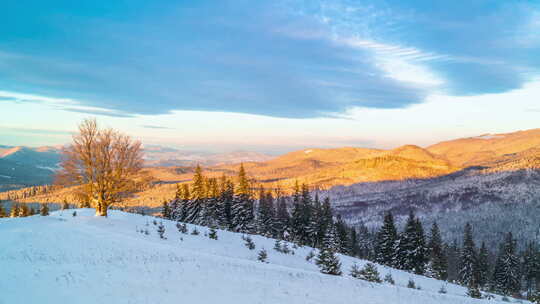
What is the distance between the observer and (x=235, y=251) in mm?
21547

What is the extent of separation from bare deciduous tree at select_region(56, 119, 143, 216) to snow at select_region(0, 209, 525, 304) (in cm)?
425

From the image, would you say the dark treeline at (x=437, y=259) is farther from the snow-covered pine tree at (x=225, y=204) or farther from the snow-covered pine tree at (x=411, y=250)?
the snow-covered pine tree at (x=225, y=204)

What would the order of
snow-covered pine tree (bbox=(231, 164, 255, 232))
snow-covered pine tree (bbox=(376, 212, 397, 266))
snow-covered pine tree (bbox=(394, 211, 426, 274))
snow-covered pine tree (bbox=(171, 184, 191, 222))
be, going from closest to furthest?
snow-covered pine tree (bbox=(394, 211, 426, 274))
snow-covered pine tree (bbox=(376, 212, 397, 266))
snow-covered pine tree (bbox=(231, 164, 255, 232))
snow-covered pine tree (bbox=(171, 184, 191, 222))

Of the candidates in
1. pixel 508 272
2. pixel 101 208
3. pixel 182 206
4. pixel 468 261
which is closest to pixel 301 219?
pixel 182 206

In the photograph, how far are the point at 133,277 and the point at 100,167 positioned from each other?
50.1 ft

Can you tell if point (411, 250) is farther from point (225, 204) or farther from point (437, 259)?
point (225, 204)

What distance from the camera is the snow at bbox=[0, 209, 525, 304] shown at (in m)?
9.38

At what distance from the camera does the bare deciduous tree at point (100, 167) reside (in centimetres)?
2277

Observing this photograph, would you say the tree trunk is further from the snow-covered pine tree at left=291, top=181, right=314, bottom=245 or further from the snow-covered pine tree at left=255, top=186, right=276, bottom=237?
the snow-covered pine tree at left=291, top=181, right=314, bottom=245

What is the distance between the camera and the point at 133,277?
437 inches

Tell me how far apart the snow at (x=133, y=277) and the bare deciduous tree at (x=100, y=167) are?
Result: 167 inches

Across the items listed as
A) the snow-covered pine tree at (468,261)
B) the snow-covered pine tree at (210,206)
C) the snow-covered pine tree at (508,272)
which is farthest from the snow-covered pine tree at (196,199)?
the snow-covered pine tree at (508,272)

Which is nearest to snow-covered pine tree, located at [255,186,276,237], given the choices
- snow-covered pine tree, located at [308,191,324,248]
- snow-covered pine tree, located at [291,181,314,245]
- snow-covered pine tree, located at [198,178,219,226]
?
snow-covered pine tree, located at [291,181,314,245]

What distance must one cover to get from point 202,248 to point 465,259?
178ft
